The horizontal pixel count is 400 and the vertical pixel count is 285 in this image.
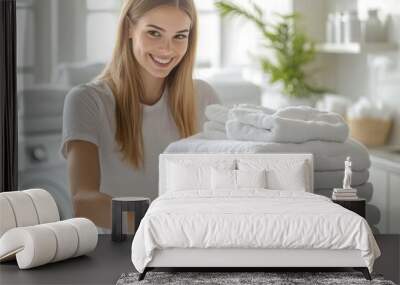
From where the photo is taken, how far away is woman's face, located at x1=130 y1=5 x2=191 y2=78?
6742mm

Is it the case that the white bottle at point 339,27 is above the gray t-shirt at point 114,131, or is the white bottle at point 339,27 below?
above

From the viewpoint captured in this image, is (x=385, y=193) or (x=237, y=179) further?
(x=385, y=193)

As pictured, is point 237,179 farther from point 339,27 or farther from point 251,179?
point 339,27

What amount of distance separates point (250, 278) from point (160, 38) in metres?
2.29

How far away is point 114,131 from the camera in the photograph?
686 centimetres

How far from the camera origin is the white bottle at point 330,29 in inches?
269

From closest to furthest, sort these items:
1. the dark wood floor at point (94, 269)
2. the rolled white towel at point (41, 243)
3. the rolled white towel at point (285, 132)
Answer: the dark wood floor at point (94, 269) < the rolled white towel at point (41, 243) < the rolled white towel at point (285, 132)

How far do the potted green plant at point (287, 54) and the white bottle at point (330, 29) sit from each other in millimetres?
135

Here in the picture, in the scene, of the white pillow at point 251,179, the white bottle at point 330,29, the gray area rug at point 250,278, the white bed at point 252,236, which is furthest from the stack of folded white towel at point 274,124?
the gray area rug at point 250,278

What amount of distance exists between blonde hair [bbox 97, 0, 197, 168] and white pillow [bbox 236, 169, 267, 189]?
0.76 m

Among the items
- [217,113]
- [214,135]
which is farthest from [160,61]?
[214,135]

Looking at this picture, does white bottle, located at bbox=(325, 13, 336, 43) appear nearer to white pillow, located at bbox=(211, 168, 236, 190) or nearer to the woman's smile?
the woman's smile

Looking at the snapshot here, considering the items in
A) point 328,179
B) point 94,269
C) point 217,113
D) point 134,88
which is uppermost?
point 134,88

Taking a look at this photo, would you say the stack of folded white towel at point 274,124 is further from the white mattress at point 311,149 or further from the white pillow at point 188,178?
the white pillow at point 188,178
